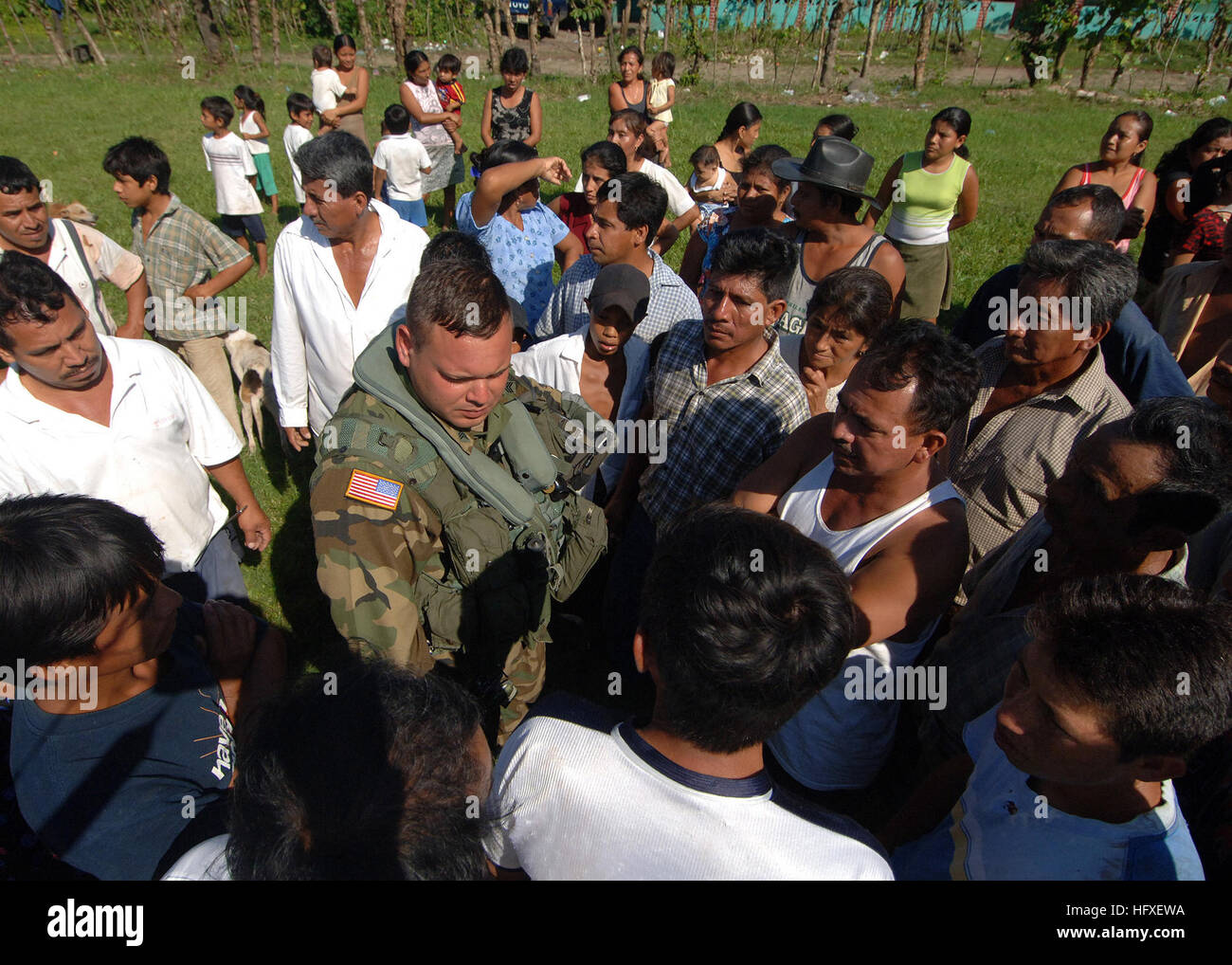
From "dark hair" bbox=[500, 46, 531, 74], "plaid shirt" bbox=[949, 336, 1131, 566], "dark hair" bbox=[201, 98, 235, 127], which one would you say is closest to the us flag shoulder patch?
"plaid shirt" bbox=[949, 336, 1131, 566]

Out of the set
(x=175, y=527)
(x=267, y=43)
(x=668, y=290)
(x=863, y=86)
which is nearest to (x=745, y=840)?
(x=175, y=527)

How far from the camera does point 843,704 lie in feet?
7.88

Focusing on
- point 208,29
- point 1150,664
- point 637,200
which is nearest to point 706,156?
point 637,200

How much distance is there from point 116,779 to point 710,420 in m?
2.44

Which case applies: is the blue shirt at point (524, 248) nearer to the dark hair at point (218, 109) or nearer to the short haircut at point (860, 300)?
the short haircut at point (860, 300)

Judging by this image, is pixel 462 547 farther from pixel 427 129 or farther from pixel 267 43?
pixel 267 43

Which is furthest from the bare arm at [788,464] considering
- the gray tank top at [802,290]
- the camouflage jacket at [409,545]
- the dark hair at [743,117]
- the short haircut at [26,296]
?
the dark hair at [743,117]

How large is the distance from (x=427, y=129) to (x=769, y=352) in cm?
737

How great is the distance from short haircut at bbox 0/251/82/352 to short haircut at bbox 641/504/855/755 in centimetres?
248

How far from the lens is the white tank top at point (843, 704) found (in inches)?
91.9

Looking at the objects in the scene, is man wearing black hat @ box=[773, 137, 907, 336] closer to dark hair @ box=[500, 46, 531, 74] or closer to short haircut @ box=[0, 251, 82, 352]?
short haircut @ box=[0, 251, 82, 352]

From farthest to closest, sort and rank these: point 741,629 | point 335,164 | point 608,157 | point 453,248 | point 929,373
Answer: point 608,157, point 335,164, point 453,248, point 929,373, point 741,629

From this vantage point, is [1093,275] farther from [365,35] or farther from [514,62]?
[365,35]

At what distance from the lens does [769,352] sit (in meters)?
3.18
